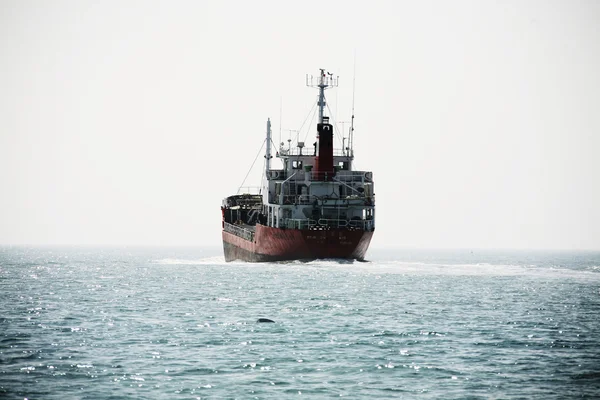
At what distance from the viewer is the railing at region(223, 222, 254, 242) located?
89787 millimetres

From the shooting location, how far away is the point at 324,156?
8225cm

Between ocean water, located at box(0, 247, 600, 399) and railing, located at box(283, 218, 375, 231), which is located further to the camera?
railing, located at box(283, 218, 375, 231)

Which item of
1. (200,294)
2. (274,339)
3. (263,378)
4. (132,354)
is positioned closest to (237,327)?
(274,339)

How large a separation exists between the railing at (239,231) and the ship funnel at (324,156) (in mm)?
11938

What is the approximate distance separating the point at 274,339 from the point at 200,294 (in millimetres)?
21769

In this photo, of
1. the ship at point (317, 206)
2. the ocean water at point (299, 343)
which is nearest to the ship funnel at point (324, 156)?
the ship at point (317, 206)

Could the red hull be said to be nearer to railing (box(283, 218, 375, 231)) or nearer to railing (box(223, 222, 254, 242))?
railing (box(283, 218, 375, 231))

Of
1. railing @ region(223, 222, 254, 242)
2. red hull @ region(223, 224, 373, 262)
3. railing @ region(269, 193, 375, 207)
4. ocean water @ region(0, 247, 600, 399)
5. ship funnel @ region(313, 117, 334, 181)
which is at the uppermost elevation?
ship funnel @ region(313, 117, 334, 181)

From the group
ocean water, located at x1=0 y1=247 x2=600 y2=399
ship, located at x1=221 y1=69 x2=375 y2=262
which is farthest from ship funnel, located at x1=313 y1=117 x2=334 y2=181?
ocean water, located at x1=0 y1=247 x2=600 y2=399

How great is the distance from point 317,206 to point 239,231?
19699 millimetres

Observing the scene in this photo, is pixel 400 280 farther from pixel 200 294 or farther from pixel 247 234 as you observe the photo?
pixel 247 234

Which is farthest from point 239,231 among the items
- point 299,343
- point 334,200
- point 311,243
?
point 299,343

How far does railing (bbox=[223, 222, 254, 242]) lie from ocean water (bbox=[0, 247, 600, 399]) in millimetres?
32252

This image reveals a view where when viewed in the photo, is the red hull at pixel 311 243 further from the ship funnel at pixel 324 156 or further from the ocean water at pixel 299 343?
the ocean water at pixel 299 343
